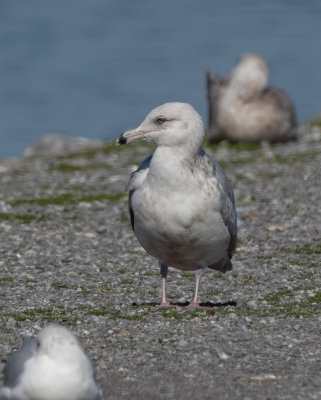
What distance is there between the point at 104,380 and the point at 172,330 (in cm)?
167

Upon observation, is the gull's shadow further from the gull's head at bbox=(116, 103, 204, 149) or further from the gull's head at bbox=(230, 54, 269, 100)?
the gull's head at bbox=(230, 54, 269, 100)

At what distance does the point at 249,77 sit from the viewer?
2530 cm

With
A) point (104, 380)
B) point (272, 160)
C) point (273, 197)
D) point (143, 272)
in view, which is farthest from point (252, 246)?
point (272, 160)

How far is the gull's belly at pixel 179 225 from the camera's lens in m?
9.80

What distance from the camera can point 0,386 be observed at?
25.1 ft

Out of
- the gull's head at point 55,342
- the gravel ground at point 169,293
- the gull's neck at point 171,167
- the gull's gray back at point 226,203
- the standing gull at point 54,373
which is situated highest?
the gull's neck at point 171,167

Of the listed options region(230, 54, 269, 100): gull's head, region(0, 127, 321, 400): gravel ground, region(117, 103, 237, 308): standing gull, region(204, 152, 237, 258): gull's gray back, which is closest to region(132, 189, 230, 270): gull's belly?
region(117, 103, 237, 308): standing gull

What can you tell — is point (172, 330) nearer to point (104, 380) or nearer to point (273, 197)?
point (104, 380)

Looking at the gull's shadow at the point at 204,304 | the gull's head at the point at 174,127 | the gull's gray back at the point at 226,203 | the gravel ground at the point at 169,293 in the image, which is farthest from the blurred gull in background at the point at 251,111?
the gull's head at the point at 174,127

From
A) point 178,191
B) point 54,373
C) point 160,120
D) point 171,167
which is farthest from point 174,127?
point 54,373

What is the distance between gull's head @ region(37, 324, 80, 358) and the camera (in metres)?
6.89

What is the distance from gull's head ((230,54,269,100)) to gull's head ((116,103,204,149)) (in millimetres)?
15127

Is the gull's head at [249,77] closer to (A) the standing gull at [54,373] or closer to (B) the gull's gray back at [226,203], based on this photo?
(B) the gull's gray back at [226,203]

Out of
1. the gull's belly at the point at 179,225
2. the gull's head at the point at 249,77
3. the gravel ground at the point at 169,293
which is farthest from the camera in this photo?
the gull's head at the point at 249,77
